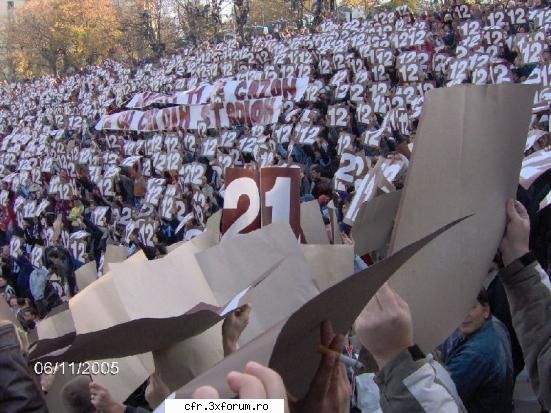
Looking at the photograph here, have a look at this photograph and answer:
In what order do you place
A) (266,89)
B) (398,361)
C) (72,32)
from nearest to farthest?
(398,361), (266,89), (72,32)

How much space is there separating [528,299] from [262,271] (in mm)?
665

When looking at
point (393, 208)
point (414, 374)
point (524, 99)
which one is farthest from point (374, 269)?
point (393, 208)

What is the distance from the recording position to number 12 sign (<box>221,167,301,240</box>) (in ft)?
7.70

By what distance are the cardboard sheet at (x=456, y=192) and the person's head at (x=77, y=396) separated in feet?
4.03

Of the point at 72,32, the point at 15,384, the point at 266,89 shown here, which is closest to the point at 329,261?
the point at 15,384

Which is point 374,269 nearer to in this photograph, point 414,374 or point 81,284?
point 414,374

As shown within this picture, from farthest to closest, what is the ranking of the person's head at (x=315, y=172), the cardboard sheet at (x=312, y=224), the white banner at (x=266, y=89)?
the white banner at (x=266, y=89) → the person's head at (x=315, y=172) → the cardboard sheet at (x=312, y=224)

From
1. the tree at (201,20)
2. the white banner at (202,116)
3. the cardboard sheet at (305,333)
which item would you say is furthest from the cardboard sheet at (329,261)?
the tree at (201,20)

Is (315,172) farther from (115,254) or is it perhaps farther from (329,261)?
(329,261)

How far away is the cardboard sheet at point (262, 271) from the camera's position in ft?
5.27

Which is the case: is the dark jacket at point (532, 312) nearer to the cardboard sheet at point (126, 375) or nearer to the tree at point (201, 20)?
the cardboard sheet at point (126, 375)

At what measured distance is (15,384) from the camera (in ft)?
5.60

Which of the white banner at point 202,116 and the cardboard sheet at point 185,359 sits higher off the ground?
the cardboard sheet at point 185,359

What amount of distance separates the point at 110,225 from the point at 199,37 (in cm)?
2886
